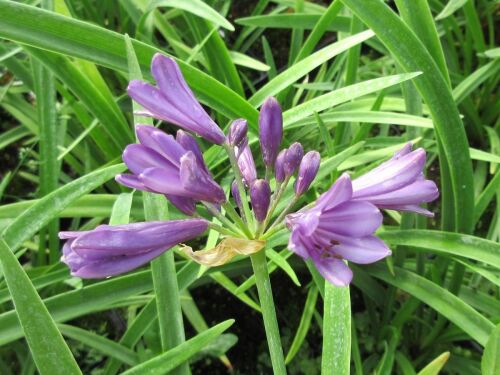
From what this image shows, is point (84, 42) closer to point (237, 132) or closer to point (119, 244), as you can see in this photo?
point (237, 132)

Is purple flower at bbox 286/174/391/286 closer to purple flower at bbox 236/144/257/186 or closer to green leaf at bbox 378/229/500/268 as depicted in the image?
purple flower at bbox 236/144/257/186

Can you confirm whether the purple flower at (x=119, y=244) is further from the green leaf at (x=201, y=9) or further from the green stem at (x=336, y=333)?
the green leaf at (x=201, y=9)

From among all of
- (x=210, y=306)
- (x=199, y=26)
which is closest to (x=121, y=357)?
(x=210, y=306)

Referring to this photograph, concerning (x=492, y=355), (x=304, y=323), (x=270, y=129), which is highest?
(x=270, y=129)

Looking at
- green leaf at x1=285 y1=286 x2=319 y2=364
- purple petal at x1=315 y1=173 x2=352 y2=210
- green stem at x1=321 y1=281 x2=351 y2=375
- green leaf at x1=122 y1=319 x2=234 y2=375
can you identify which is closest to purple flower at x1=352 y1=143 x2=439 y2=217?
purple petal at x1=315 y1=173 x2=352 y2=210

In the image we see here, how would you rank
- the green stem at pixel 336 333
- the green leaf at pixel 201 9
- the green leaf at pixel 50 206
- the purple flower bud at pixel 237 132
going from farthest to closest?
the green leaf at pixel 201 9 → the green leaf at pixel 50 206 → the green stem at pixel 336 333 → the purple flower bud at pixel 237 132

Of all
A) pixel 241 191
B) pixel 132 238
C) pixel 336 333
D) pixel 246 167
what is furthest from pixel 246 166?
pixel 336 333

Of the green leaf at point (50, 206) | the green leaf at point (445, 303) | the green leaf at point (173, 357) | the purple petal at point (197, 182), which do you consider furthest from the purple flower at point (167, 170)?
the green leaf at point (445, 303)
